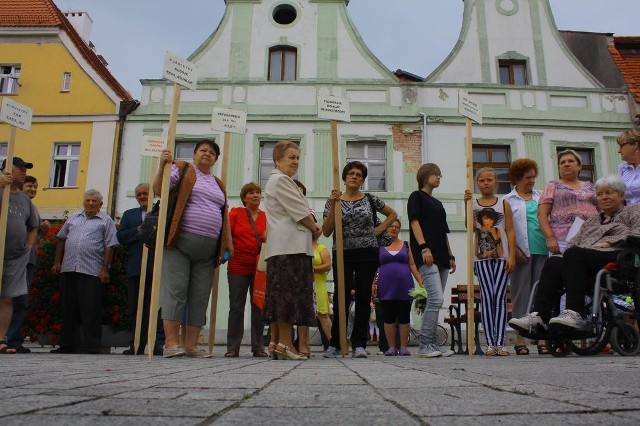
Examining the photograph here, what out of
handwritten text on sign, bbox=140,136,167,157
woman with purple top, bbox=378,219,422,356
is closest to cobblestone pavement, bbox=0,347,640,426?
woman with purple top, bbox=378,219,422,356

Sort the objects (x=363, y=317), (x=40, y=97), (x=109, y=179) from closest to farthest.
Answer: (x=363, y=317)
(x=109, y=179)
(x=40, y=97)

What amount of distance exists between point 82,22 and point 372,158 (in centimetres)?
1262

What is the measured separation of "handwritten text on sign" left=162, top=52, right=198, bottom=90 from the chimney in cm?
1773

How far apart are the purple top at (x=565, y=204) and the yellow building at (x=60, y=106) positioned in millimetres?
11668

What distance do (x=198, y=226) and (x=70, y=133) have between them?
39.5 feet

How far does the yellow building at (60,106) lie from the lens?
15117 mm

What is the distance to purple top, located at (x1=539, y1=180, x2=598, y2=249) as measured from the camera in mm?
5617

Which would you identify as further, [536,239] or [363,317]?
[536,239]

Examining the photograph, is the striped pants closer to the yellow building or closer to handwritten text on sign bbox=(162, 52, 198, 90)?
handwritten text on sign bbox=(162, 52, 198, 90)

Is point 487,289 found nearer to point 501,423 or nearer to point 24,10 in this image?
point 501,423

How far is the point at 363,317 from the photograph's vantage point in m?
5.39

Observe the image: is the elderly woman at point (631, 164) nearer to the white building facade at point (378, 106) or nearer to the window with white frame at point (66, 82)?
the white building facade at point (378, 106)

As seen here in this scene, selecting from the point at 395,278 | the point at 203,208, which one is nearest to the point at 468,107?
the point at 395,278

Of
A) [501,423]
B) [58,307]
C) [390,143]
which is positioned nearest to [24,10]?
[390,143]
